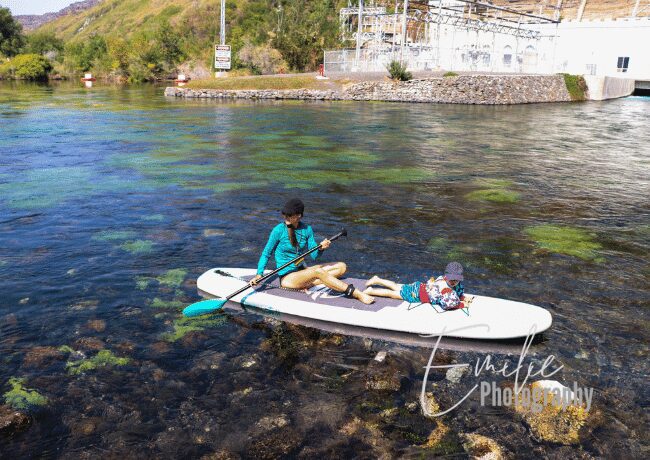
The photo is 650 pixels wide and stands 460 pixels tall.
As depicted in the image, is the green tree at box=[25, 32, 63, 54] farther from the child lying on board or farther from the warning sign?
the child lying on board

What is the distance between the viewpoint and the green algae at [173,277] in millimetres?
9922

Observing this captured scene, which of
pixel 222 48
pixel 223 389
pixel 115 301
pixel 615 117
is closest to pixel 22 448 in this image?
pixel 223 389

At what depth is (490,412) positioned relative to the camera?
21.1 feet

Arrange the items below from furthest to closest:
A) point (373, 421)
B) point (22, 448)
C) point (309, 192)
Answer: point (309, 192) → point (373, 421) → point (22, 448)

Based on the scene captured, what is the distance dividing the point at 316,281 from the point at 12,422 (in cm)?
446

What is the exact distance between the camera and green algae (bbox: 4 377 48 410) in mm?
6457

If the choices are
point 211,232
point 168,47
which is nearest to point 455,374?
point 211,232

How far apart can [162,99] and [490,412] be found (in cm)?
4620

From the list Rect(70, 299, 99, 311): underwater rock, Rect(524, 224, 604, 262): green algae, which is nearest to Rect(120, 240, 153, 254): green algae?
Rect(70, 299, 99, 311): underwater rock

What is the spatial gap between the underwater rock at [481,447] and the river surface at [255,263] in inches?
3.9

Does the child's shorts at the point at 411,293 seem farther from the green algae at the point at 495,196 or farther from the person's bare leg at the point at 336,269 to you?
the green algae at the point at 495,196

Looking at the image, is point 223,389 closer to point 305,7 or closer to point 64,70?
A: point 305,7

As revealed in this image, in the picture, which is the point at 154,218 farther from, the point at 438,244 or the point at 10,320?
the point at 438,244

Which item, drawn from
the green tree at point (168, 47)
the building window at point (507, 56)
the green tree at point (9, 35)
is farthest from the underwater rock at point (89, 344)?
the green tree at point (9, 35)
